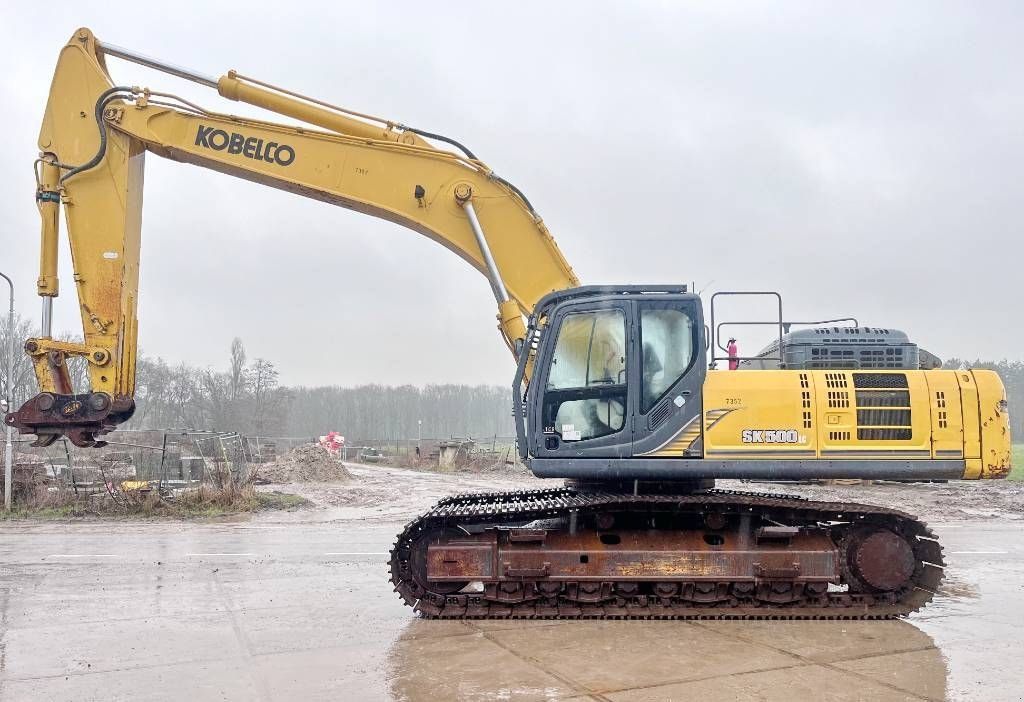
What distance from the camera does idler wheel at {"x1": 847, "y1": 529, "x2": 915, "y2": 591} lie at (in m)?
7.27

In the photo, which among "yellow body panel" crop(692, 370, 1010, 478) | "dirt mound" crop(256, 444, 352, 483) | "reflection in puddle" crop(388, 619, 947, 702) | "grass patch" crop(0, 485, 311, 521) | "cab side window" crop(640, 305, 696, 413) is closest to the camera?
"reflection in puddle" crop(388, 619, 947, 702)

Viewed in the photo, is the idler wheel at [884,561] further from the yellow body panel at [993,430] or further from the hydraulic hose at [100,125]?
the hydraulic hose at [100,125]

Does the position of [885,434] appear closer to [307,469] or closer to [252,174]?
[252,174]

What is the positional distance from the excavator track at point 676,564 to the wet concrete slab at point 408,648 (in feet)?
0.72

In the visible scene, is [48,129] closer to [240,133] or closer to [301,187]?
[240,133]

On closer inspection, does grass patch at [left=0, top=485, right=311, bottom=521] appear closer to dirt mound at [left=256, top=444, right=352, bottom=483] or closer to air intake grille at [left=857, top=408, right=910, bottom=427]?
dirt mound at [left=256, top=444, right=352, bottom=483]

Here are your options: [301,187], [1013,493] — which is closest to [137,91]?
[301,187]

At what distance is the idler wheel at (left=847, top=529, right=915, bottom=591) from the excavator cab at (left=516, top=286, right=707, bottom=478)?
1901 mm

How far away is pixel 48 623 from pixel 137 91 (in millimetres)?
5167

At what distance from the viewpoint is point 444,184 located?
8.76 metres

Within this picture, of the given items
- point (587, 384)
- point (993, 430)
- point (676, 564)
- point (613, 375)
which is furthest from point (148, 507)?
point (993, 430)

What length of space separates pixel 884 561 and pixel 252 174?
7114mm

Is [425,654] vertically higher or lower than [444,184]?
lower

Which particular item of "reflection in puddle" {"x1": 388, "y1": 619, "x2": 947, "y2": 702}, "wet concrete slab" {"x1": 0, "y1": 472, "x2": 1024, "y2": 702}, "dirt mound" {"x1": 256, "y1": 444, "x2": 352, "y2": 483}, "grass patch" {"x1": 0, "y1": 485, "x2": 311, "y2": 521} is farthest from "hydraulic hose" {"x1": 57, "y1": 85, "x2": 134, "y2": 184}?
"dirt mound" {"x1": 256, "y1": 444, "x2": 352, "y2": 483}
